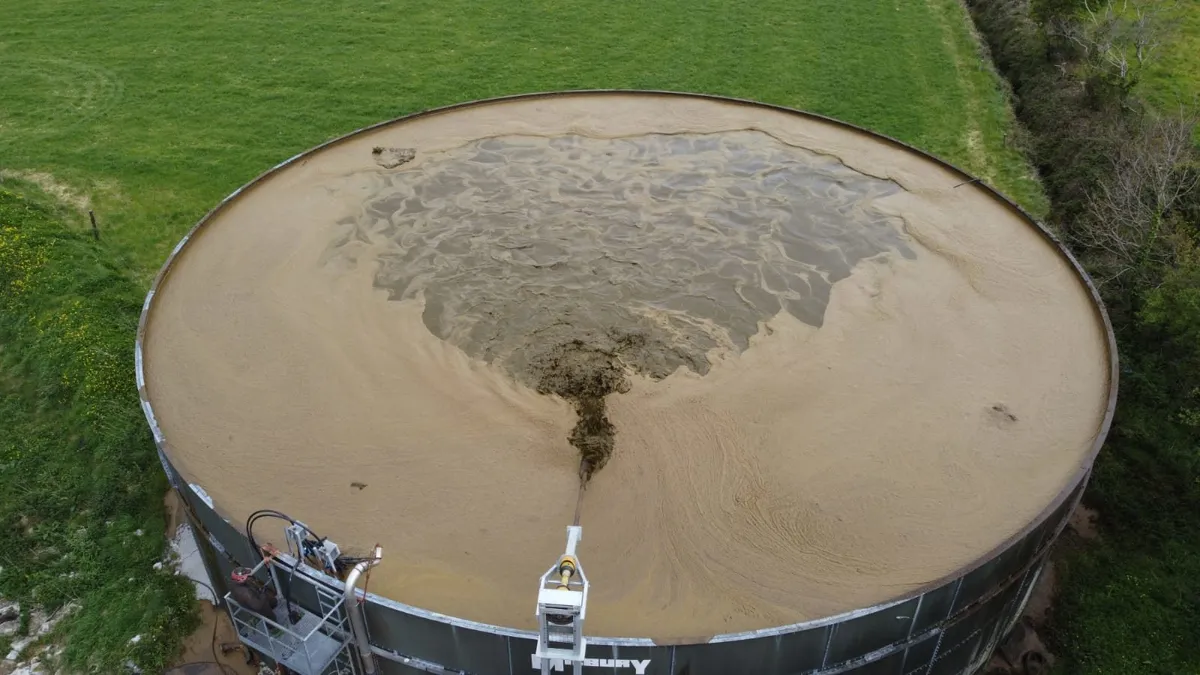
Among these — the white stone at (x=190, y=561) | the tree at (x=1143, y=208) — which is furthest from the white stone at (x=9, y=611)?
the tree at (x=1143, y=208)

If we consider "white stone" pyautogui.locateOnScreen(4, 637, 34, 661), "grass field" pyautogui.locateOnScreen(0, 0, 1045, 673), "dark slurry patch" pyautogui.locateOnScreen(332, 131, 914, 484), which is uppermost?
"dark slurry patch" pyautogui.locateOnScreen(332, 131, 914, 484)

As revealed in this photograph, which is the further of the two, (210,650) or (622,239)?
(622,239)

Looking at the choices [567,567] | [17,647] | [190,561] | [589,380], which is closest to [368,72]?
[190,561]

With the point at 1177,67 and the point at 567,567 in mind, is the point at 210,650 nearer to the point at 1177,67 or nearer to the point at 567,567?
the point at 567,567

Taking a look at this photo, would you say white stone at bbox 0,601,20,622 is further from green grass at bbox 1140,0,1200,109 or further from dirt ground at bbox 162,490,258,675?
green grass at bbox 1140,0,1200,109

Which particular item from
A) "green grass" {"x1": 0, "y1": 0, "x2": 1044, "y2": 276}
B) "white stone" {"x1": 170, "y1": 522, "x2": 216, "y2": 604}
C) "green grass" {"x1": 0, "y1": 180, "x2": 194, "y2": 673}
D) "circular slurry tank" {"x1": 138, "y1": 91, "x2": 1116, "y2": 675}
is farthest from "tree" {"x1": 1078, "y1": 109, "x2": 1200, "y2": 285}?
"green grass" {"x1": 0, "y1": 180, "x2": 194, "y2": 673}

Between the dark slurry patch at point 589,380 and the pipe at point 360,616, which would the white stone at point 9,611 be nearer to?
the pipe at point 360,616
